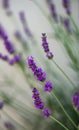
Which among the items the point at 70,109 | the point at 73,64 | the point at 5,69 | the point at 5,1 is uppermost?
the point at 5,1

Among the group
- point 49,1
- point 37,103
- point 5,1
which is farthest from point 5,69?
point 37,103

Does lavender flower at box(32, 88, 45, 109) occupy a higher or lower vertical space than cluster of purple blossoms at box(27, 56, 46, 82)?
lower

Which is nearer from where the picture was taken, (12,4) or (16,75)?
(16,75)

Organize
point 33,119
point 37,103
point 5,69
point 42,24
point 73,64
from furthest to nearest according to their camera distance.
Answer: point 42,24, point 5,69, point 33,119, point 73,64, point 37,103

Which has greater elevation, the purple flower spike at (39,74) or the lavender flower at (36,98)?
the purple flower spike at (39,74)

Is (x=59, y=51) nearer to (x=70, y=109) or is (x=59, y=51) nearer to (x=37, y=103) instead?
(x=70, y=109)

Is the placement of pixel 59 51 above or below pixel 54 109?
above

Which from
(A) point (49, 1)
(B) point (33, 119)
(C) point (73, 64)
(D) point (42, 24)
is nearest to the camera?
(C) point (73, 64)

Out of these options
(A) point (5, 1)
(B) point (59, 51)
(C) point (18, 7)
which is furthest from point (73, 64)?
(C) point (18, 7)

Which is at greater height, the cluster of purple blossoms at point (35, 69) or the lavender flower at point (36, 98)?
the cluster of purple blossoms at point (35, 69)

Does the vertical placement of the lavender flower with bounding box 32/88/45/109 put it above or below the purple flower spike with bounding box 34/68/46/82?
below
